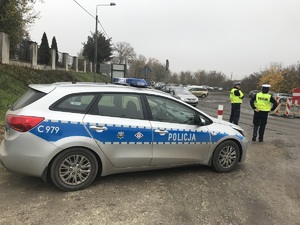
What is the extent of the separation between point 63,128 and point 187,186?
210 cm

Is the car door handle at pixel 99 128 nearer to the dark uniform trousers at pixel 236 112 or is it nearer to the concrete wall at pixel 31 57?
the dark uniform trousers at pixel 236 112

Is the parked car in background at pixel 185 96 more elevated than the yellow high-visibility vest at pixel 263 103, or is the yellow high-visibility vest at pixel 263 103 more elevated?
the yellow high-visibility vest at pixel 263 103

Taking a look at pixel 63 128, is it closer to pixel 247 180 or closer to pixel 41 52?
pixel 247 180


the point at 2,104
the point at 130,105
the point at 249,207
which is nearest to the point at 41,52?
the point at 2,104

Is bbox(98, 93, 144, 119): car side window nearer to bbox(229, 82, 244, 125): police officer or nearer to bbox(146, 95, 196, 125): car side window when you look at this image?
bbox(146, 95, 196, 125): car side window

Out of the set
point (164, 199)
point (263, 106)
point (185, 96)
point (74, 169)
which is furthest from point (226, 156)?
point (185, 96)

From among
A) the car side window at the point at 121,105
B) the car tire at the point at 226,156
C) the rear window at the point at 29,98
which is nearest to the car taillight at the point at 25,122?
the rear window at the point at 29,98

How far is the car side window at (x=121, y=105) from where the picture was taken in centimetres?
460

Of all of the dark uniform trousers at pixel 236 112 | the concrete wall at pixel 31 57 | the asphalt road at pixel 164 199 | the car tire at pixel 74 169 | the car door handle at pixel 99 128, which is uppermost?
the concrete wall at pixel 31 57

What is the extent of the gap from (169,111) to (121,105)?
2.78ft

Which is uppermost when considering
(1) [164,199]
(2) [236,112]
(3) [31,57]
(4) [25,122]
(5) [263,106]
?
(3) [31,57]

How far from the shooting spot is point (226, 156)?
5551mm

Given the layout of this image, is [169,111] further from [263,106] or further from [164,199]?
[263,106]

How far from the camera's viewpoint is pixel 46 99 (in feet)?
14.2
